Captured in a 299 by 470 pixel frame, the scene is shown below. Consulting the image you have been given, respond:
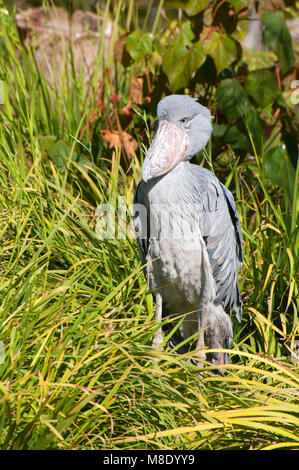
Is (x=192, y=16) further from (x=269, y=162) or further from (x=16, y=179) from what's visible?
(x=16, y=179)

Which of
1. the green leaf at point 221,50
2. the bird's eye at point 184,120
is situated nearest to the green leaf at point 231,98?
the green leaf at point 221,50

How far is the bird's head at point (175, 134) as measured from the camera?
225cm

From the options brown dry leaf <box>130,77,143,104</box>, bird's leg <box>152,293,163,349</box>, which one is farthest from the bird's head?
brown dry leaf <box>130,77,143,104</box>

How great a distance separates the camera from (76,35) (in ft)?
17.4

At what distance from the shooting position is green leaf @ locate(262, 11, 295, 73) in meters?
3.11

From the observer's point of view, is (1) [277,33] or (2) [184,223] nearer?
(2) [184,223]

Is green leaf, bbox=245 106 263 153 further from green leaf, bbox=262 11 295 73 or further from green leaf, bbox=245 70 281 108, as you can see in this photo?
green leaf, bbox=262 11 295 73

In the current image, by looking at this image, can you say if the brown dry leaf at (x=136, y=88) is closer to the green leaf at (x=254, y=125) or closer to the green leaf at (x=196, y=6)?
the green leaf at (x=196, y=6)

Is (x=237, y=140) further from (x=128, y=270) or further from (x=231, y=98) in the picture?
(x=128, y=270)

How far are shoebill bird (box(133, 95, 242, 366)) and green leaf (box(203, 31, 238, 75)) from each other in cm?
84

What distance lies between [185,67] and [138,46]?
1.20 ft

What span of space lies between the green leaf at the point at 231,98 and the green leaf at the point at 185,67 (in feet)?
0.75

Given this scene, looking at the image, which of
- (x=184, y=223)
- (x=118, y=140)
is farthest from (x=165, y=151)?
(x=118, y=140)

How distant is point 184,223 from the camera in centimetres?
232
